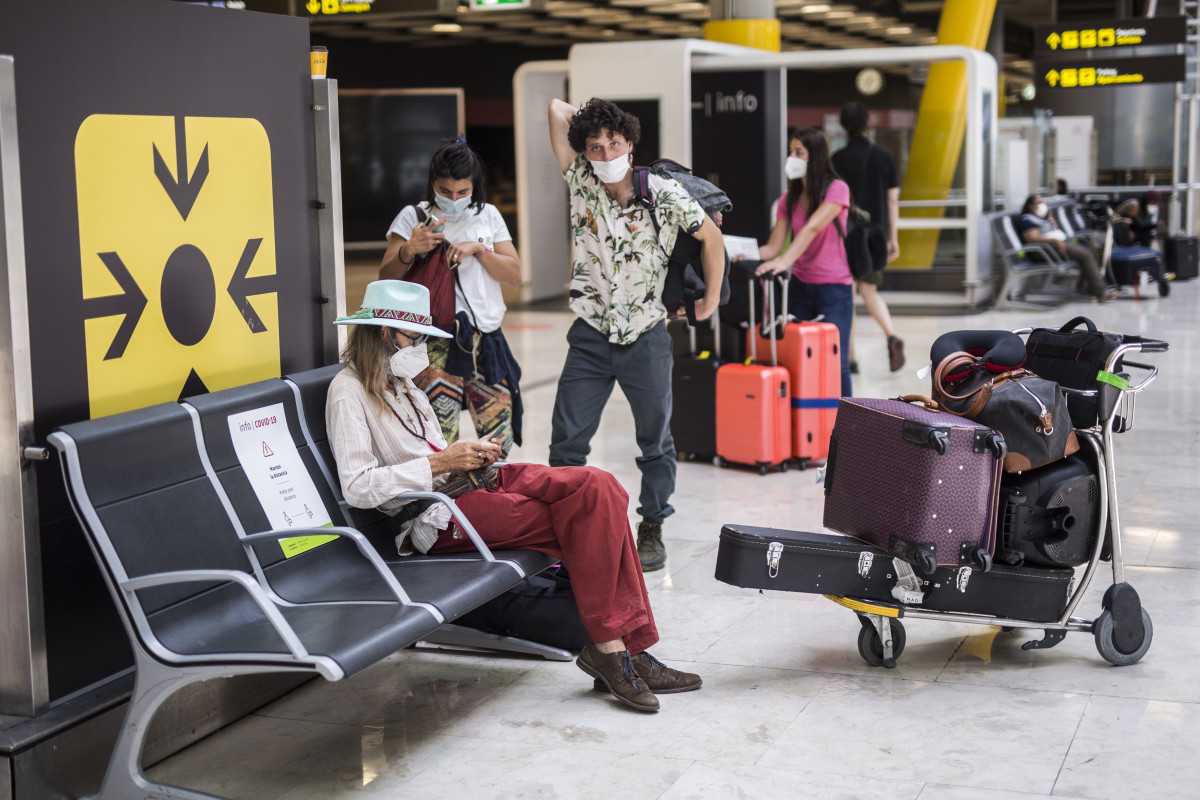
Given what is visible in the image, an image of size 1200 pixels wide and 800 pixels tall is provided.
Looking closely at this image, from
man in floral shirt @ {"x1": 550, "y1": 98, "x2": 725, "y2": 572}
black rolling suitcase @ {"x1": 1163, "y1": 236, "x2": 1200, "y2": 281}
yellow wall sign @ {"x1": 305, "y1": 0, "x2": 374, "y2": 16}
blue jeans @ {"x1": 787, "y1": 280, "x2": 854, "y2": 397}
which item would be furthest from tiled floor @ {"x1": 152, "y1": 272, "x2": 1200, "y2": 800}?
black rolling suitcase @ {"x1": 1163, "y1": 236, "x2": 1200, "y2": 281}

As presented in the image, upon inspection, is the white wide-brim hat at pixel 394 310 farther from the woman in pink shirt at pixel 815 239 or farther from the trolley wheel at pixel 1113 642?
the woman in pink shirt at pixel 815 239

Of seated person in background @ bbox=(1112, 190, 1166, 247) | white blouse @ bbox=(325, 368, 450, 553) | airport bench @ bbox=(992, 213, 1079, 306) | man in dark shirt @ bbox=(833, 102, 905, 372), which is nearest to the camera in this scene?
white blouse @ bbox=(325, 368, 450, 553)

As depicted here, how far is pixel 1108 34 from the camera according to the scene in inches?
637

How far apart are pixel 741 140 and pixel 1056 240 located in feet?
11.4

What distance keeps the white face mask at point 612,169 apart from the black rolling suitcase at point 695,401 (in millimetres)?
2133

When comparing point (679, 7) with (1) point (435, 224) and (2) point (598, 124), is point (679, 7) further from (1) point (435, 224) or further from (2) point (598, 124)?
(1) point (435, 224)

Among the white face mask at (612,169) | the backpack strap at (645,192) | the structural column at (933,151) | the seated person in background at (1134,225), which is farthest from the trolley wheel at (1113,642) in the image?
the seated person in background at (1134,225)

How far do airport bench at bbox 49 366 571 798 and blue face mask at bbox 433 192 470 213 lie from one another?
104 centimetres

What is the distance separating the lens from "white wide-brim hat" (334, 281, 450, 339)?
355cm

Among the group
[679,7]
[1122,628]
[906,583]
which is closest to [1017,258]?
[1122,628]

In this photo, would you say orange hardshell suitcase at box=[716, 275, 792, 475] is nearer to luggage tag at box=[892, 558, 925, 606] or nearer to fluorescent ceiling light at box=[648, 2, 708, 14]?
luggage tag at box=[892, 558, 925, 606]

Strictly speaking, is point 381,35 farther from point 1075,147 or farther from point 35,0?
point 35,0

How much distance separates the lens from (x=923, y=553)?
3561 mm

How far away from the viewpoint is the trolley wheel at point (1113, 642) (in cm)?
377
